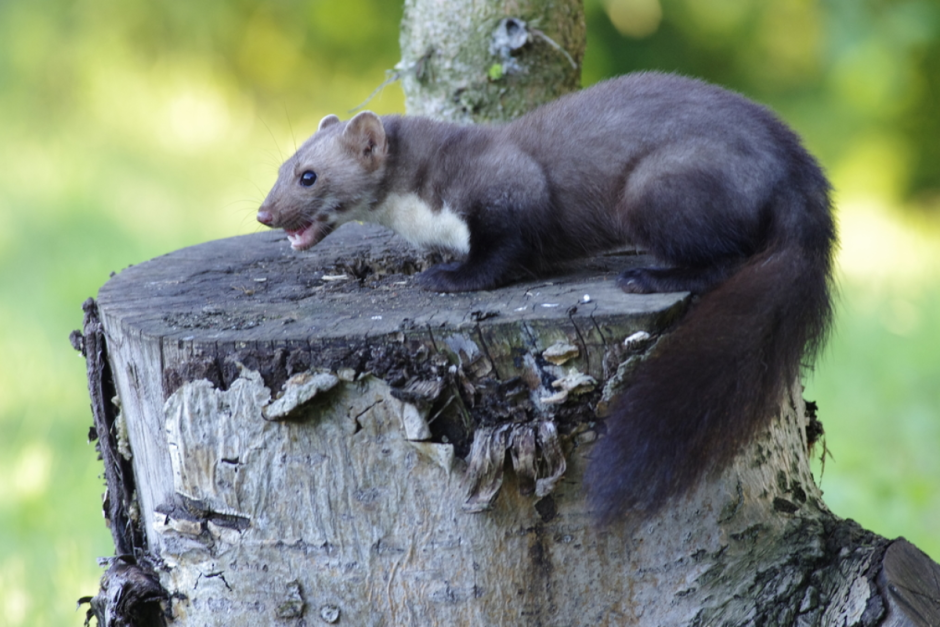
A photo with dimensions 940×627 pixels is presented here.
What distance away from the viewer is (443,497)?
180cm

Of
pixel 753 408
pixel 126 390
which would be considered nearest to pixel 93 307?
pixel 126 390

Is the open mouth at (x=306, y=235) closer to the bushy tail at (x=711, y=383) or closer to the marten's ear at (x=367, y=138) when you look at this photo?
the marten's ear at (x=367, y=138)

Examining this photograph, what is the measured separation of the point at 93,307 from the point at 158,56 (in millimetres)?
6009

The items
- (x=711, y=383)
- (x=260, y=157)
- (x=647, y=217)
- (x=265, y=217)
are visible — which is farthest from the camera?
(x=260, y=157)

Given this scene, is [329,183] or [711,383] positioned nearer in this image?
[711,383]

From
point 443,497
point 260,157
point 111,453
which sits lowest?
point 443,497

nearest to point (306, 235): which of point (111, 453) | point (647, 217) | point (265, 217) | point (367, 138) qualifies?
point (265, 217)

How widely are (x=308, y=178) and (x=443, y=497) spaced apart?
3.67 feet

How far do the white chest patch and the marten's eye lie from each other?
0.60 ft

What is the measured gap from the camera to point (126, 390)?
2111 millimetres

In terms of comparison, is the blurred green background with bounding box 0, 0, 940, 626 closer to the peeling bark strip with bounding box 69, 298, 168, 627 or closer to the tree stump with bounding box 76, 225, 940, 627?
the peeling bark strip with bounding box 69, 298, 168, 627

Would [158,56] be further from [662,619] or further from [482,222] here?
[662,619]

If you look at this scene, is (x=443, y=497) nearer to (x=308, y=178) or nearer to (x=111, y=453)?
(x=111, y=453)

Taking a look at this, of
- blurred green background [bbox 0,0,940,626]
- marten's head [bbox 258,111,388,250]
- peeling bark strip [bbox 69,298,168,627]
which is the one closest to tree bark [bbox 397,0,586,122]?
marten's head [bbox 258,111,388,250]
